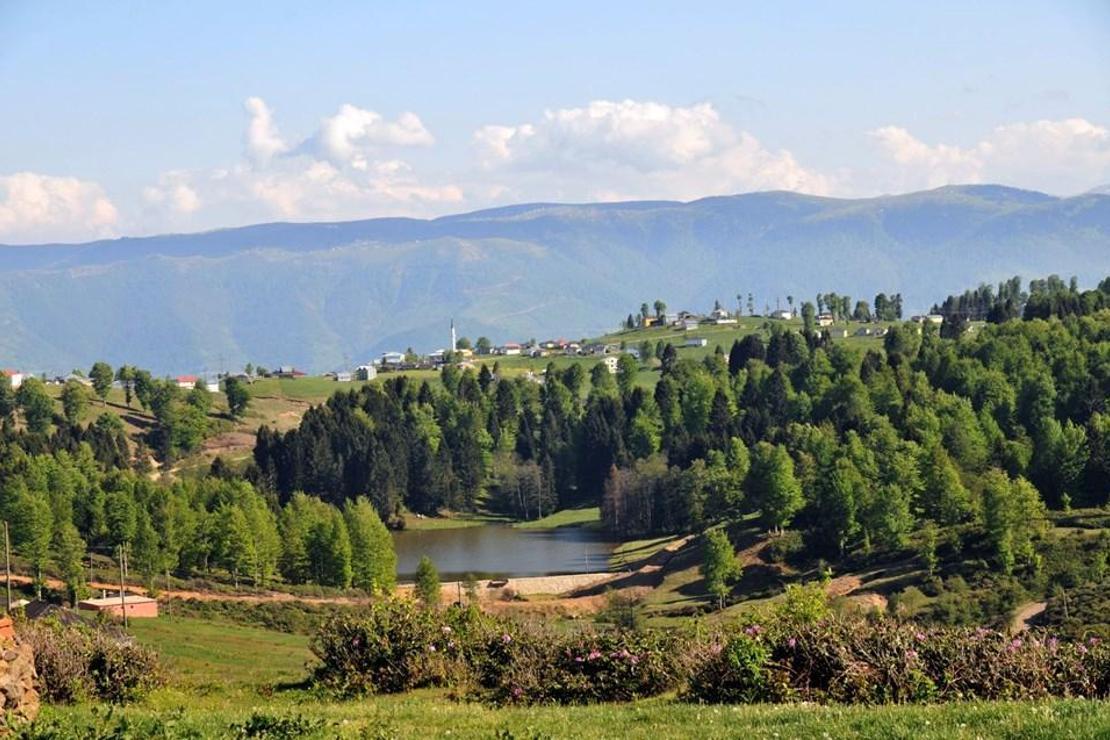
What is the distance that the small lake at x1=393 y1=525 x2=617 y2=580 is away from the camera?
109875 mm

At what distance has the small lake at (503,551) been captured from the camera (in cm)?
10988

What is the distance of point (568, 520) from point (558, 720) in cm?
12643

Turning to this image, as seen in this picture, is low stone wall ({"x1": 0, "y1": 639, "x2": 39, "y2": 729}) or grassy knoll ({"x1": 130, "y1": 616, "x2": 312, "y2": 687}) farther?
grassy knoll ({"x1": 130, "y1": 616, "x2": 312, "y2": 687})

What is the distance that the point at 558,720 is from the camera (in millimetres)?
19328

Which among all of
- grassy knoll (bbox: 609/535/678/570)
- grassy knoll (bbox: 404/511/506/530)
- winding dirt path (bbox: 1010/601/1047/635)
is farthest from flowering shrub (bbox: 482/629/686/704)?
grassy knoll (bbox: 404/511/506/530)

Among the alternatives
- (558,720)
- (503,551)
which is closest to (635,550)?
(503,551)

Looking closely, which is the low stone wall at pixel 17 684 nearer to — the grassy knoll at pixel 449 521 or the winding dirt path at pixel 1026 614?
the winding dirt path at pixel 1026 614

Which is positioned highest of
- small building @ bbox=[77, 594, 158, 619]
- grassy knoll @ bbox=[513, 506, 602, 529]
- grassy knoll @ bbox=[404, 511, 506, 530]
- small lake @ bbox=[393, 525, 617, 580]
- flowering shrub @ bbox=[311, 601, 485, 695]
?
flowering shrub @ bbox=[311, 601, 485, 695]

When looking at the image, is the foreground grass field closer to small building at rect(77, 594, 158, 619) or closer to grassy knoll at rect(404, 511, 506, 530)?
small building at rect(77, 594, 158, 619)

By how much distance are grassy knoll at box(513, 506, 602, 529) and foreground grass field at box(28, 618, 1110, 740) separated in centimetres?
11790

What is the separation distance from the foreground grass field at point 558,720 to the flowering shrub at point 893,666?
0.97 m

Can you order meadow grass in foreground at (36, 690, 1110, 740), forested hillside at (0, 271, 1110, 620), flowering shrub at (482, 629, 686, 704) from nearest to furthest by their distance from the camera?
meadow grass in foreground at (36, 690, 1110, 740) → flowering shrub at (482, 629, 686, 704) → forested hillside at (0, 271, 1110, 620)

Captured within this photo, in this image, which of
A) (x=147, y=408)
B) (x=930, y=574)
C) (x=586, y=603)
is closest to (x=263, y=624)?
(x=586, y=603)

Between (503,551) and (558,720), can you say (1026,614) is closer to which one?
(558,720)
